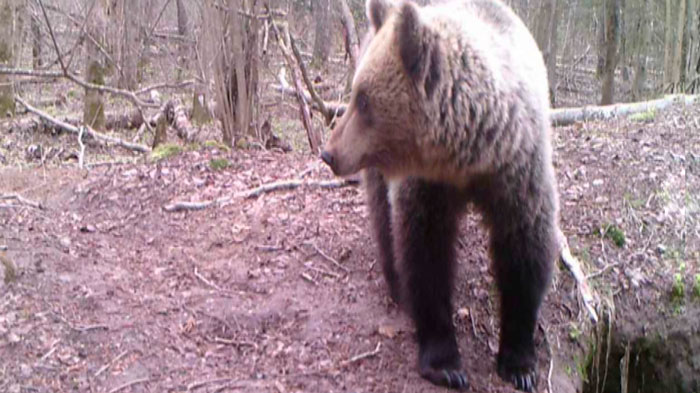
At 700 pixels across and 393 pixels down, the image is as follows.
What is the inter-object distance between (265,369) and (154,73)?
9.21 meters

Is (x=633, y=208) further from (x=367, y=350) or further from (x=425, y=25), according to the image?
(x=425, y=25)

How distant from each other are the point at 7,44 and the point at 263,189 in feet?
25.5

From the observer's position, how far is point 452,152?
9.95 feet

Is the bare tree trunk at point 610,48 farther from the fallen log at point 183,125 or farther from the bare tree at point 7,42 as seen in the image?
the bare tree at point 7,42

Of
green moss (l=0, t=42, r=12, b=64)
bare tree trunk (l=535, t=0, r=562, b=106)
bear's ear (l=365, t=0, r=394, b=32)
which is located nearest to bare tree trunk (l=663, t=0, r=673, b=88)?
bare tree trunk (l=535, t=0, r=562, b=106)

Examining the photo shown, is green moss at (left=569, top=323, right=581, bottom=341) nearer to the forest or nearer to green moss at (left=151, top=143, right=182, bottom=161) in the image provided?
the forest

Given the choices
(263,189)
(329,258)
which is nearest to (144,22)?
(263,189)

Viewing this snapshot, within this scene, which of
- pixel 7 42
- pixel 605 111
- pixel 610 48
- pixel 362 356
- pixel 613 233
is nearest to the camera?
pixel 362 356

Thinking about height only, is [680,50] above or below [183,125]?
above

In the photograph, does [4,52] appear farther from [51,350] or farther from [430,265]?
[430,265]

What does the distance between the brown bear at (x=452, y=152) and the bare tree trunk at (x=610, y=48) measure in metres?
12.7

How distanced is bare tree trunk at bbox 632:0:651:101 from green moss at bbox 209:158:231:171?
1284 centimetres

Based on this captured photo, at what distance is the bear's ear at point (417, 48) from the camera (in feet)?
9.18

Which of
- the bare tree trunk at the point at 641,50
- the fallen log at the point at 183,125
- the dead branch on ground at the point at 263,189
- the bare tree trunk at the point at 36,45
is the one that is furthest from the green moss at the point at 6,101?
the bare tree trunk at the point at 641,50
